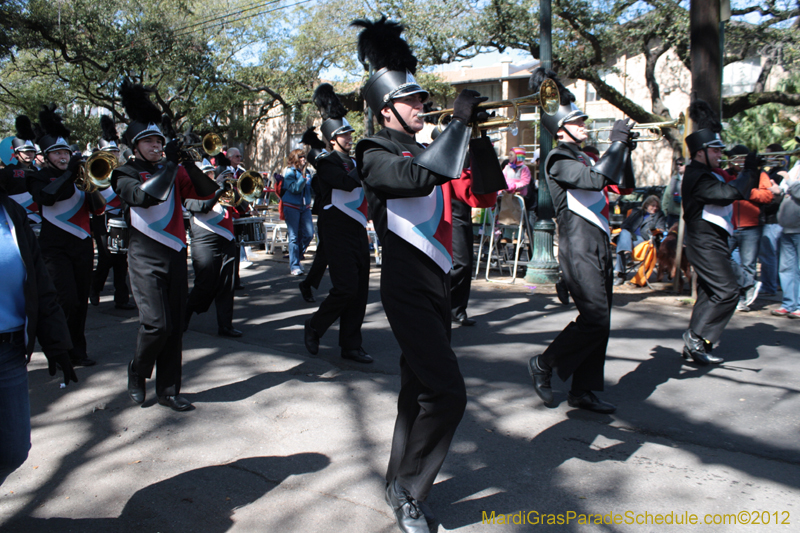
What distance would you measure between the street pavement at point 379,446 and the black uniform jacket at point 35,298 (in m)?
0.91

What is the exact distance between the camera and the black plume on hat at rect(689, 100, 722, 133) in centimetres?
602

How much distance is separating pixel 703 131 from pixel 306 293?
4.79 metres

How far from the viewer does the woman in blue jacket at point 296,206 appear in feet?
34.3

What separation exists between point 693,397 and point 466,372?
1.69 m

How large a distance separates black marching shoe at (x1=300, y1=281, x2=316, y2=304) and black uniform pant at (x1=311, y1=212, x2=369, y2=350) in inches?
89.2

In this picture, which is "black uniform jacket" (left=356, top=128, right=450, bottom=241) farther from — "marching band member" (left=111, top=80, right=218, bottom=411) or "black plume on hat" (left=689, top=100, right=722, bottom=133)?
"black plume on hat" (left=689, top=100, right=722, bottom=133)

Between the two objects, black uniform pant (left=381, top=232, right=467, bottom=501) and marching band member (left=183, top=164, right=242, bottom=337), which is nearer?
black uniform pant (left=381, top=232, right=467, bottom=501)

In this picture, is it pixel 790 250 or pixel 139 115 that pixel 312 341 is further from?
pixel 790 250

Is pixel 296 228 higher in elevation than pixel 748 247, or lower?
higher

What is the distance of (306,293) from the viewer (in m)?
8.10

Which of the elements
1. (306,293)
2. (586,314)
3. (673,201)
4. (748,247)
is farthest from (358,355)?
(673,201)

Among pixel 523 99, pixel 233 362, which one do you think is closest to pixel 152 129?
pixel 233 362

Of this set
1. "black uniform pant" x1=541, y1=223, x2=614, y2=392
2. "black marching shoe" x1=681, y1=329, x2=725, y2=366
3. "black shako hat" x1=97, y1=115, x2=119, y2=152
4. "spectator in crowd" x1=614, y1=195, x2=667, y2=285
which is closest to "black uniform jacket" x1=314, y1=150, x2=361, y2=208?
"black shako hat" x1=97, y1=115, x2=119, y2=152

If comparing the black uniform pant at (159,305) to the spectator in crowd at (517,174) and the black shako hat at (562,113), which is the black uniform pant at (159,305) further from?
the spectator in crowd at (517,174)
